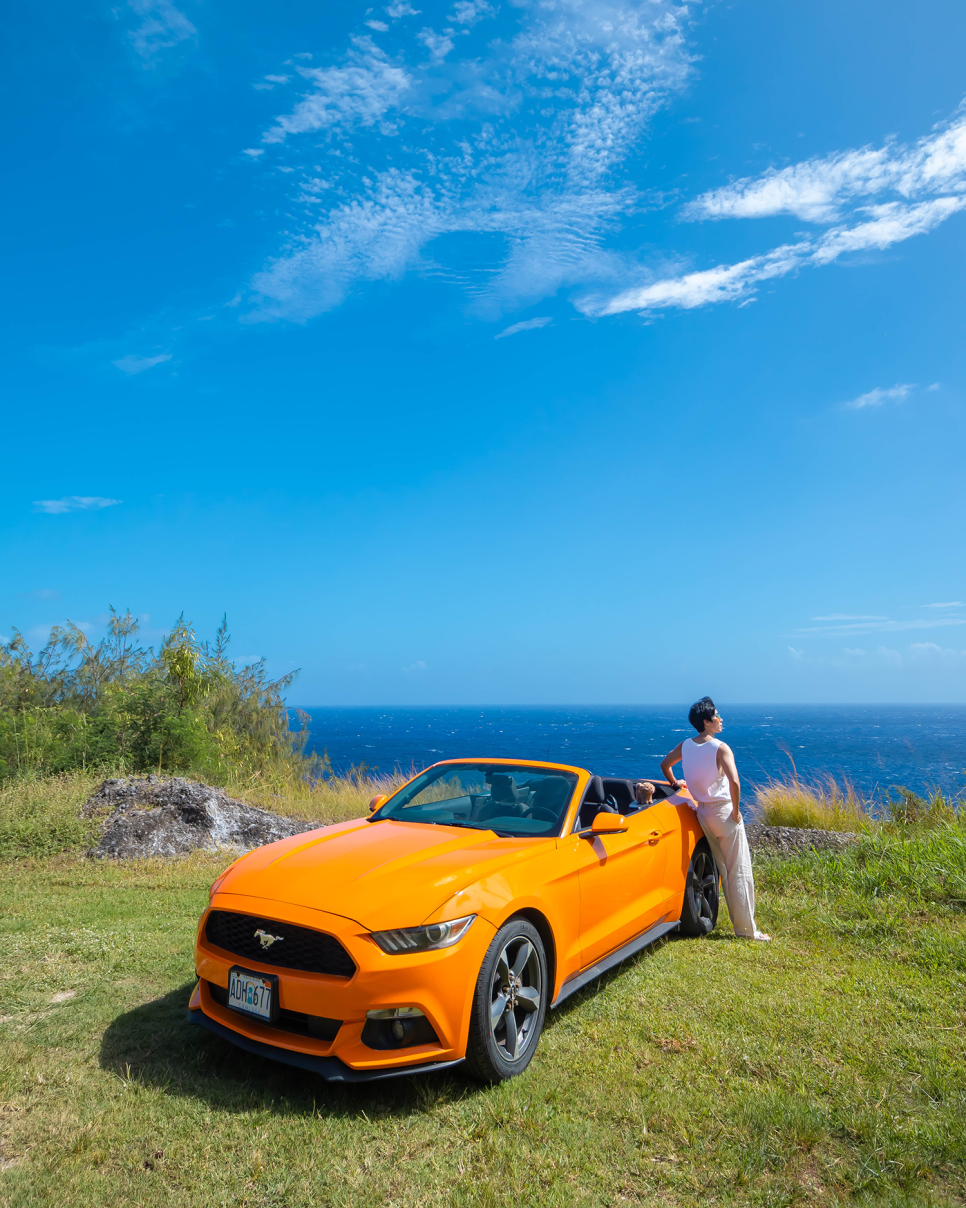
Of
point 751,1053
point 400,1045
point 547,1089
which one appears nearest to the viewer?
point 400,1045

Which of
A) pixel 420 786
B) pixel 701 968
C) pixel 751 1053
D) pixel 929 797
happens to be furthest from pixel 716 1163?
pixel 929 797

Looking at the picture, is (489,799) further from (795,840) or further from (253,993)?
(795,840)

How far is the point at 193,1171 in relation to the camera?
288 cm

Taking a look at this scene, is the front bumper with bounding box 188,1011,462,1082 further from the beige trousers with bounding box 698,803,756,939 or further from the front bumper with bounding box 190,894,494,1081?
the beige trousers with bounding box 698,803,756,939

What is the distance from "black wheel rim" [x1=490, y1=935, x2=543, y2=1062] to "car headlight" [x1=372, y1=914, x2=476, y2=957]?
30cm

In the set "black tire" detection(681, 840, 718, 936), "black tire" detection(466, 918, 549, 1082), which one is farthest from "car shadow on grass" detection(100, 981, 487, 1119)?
"black tire" detection(681, 840, 718, 936)

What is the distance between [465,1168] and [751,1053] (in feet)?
5.83

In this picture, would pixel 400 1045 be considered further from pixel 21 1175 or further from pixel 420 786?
pixel 420 786

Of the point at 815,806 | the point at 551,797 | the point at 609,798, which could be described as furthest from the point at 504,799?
the point at 815,806

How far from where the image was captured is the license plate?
3346mm

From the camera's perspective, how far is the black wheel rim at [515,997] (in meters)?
3.62

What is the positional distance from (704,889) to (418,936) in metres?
3.77

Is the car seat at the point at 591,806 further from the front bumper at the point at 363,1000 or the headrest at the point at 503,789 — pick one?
the front bumper at the point at 363,1000

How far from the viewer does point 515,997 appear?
3717 mm
